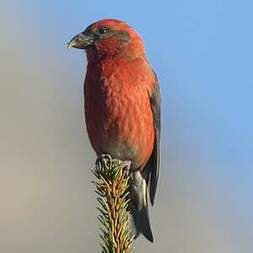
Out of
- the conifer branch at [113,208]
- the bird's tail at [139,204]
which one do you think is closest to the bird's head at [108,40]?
the bird's tail at [139,204]

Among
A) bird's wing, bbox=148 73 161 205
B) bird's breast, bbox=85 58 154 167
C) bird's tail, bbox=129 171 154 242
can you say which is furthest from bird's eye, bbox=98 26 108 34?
bird's tail, bbox=129 171 154 242

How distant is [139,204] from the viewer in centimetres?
1132

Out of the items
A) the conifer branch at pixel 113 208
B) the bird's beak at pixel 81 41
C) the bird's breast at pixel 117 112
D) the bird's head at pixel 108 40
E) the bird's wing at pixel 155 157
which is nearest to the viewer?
the conifer branch at pixel 113 208

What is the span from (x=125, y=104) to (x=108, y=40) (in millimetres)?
610

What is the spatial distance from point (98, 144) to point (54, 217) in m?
26.3

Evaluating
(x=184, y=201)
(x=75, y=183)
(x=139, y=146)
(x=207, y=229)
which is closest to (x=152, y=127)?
(x=139, y=146)

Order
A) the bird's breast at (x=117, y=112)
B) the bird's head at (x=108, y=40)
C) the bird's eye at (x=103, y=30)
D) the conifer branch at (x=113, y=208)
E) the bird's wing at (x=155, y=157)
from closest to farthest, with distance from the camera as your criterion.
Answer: the conifer branch at (x=113, y=208) → the bird's breast at (x=117, y=112) → the bird's head at (x=108, y=40) → the bird's eye at (x=103, y=30) → the bird's wing at (x=155, y=157)

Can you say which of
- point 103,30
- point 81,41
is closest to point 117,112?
point 81,41

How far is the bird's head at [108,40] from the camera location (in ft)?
35.9

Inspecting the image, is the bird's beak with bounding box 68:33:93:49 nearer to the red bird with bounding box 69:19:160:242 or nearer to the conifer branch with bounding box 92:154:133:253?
the red bird with bounding box 69:19:160:242

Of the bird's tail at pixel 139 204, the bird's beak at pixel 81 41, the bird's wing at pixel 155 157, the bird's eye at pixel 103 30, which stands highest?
the bird's eye at pixel 103 30

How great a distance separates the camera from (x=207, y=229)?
3525 centimetres

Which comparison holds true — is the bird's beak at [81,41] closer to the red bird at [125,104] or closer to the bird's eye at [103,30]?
the red bird at [125,104]

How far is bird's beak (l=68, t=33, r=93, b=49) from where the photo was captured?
1075cm
